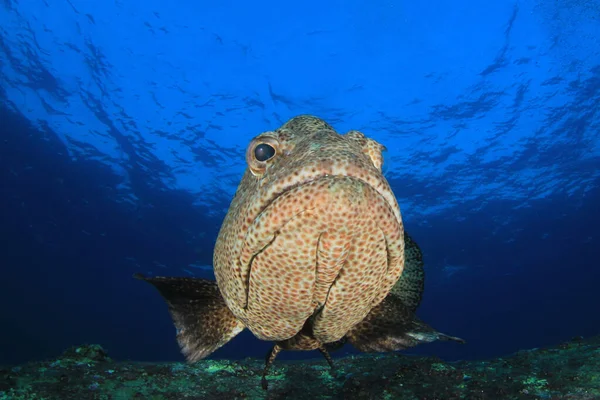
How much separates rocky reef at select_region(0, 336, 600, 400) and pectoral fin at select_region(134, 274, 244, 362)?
7.32 feet

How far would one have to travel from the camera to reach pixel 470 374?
19.1ft

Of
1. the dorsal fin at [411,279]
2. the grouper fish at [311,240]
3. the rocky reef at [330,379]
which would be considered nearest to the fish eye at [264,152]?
the grouper fish at [311,240]

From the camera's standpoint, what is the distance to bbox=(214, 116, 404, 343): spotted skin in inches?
80.1

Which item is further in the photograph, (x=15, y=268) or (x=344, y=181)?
(x=15, y=268)

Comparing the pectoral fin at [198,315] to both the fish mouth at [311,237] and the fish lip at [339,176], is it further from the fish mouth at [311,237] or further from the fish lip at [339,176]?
the fish lip at [339,176]

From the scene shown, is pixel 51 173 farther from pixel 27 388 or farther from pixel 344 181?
pixel 344 181

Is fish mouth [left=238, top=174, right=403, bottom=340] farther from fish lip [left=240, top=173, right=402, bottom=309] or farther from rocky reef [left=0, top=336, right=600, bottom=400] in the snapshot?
rocky reef [left=0, top=336, right=600, bottom=400]

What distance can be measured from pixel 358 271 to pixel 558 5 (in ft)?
82.8

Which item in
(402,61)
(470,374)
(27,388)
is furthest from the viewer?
(402,61)

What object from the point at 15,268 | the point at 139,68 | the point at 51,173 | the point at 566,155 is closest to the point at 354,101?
the point at 139,68

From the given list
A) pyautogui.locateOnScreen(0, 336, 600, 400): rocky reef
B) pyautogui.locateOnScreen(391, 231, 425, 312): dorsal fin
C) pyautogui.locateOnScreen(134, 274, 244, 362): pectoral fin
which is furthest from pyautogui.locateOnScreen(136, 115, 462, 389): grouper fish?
pyautogui.locateOnScreen(0, 336, 600, 400): rocky reef

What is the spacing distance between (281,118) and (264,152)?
23.3 m

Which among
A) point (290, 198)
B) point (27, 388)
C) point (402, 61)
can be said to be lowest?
point (27, 388)

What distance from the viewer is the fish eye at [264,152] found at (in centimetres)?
266
